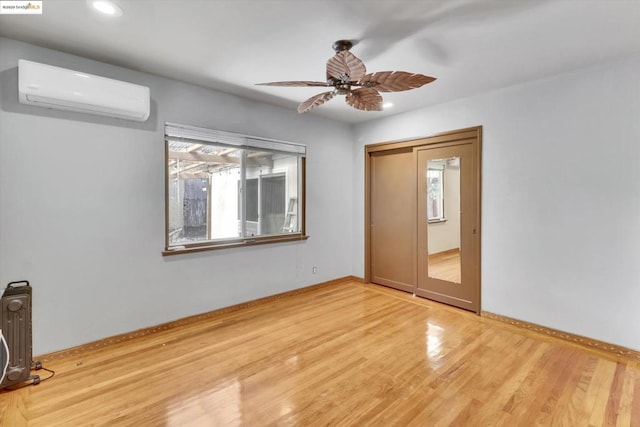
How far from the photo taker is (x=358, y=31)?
2.29 metres

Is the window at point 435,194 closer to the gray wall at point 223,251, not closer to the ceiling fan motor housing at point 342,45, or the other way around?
the gray wall at point 223,251

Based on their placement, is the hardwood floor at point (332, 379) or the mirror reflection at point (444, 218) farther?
the mirror reflection at point (444, 218)

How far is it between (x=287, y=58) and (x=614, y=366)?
12.5 feet

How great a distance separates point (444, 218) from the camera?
4035 mm

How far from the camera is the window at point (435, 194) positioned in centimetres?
406

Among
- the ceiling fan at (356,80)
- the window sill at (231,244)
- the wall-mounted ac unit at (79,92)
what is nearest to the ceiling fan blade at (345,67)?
the ceiling fan at (356,80)

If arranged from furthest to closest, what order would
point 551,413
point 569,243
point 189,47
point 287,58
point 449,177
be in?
point 449,177 → point 569,243 → point 287,58 → point 189,47 → point 551,413

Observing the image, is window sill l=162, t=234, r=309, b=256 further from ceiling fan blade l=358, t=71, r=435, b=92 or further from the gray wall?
ceiling fan blade l=358, t=71, r=435, b=92

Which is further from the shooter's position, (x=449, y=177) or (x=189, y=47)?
(x=449, y=177)

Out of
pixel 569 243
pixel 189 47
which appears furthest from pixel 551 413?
pixel 189 47

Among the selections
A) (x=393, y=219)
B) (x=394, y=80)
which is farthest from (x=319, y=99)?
(x=393, y=219)

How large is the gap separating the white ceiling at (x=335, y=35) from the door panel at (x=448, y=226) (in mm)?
1102

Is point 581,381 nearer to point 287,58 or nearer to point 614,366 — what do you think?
point 614,366

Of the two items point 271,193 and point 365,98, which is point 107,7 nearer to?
point 365,98
